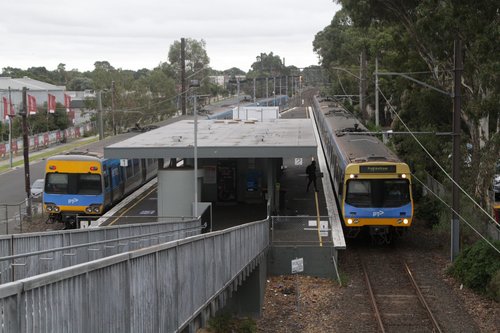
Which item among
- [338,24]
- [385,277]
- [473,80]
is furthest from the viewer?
[338,24]

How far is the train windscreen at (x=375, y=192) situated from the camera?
971 inches

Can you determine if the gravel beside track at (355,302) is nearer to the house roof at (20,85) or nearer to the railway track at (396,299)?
the railway track at (396,299)

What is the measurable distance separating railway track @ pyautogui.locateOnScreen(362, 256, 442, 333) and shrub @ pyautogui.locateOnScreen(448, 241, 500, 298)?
1476 mm

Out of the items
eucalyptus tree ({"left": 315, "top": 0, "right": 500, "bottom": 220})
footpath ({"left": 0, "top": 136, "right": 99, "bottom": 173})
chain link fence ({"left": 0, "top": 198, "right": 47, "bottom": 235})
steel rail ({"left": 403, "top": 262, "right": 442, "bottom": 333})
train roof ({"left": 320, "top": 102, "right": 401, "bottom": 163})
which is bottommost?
steel rail ({"left": 403, "top": 262, "right": 442, "bottom": 333})

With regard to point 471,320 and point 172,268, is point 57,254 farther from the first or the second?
point 471,320

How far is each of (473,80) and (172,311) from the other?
21636mm

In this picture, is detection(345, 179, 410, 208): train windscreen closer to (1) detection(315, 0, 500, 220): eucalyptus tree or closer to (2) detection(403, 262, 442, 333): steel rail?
(2) detection(403, 262, 442, 333): steel rail

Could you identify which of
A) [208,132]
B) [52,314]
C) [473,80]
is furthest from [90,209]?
[52,314]

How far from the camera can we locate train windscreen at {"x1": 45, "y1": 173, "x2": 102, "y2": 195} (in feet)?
96.5

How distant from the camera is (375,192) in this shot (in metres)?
24.7

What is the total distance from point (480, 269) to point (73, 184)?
16.8 m

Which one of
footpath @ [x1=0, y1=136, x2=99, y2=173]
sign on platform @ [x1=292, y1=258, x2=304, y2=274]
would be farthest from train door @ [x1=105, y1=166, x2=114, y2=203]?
footpath @ [x1=0, y1=136, x2=99, y2=173]

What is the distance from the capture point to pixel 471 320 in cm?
1803

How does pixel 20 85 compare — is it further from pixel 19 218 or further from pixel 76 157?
pixel 76 157
